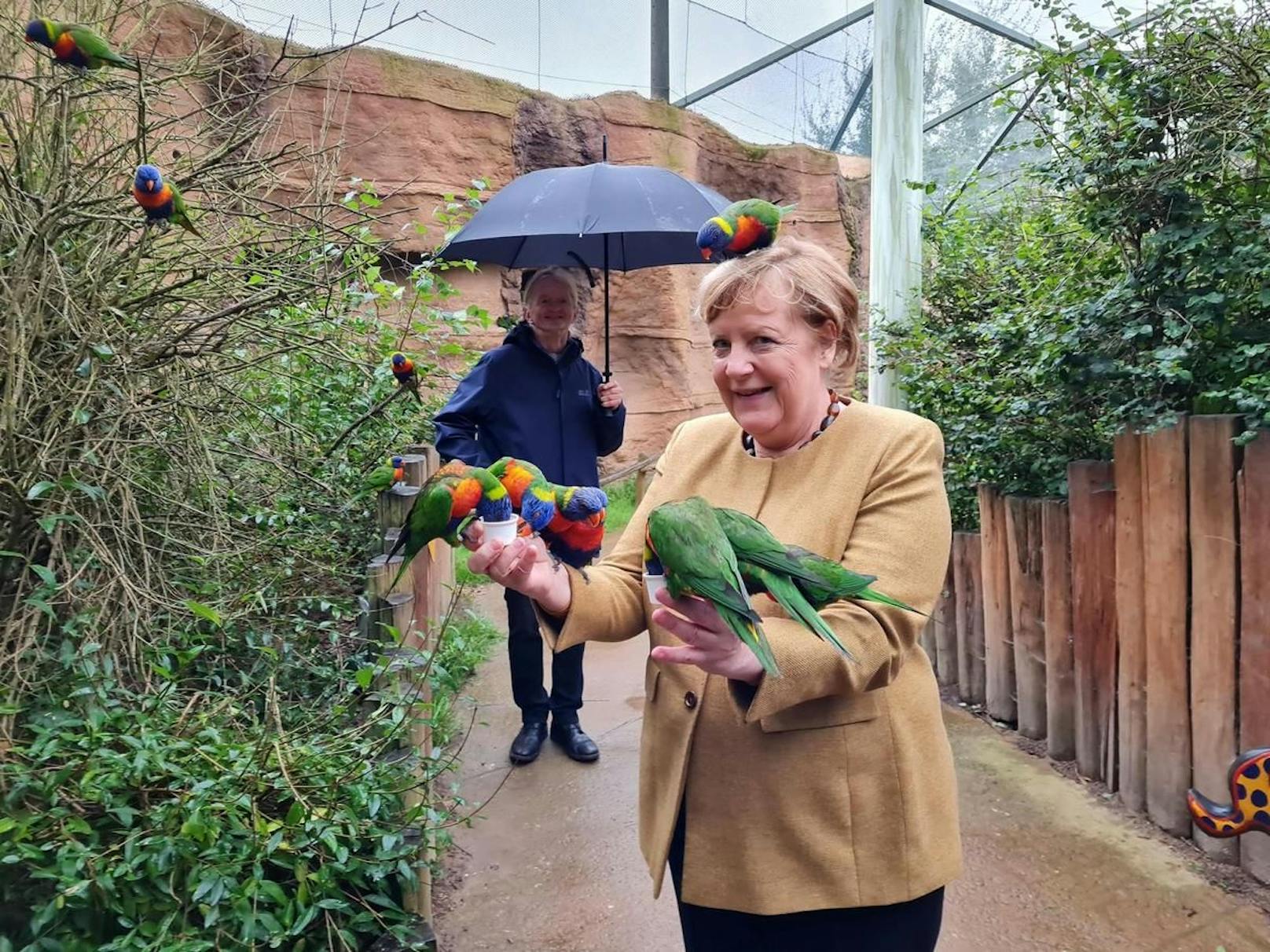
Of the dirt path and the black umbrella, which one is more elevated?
the black umbrella

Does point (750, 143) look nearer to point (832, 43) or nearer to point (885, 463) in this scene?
point (832, 43)

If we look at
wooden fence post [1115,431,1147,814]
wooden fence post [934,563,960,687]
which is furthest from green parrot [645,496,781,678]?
wooden fence post [934,563,960,687]

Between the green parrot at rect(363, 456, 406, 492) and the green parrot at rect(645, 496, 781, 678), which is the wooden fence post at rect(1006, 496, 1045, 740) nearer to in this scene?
the green parrot at rect(363, 456, 406, 492)

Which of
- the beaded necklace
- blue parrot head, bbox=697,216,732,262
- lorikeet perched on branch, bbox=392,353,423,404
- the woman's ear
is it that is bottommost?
the beaded necklace

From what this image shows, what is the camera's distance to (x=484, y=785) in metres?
3.40

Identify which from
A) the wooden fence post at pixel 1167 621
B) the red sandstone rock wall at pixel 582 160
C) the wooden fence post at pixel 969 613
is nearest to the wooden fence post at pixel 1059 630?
the wooden fence post at pixel 1167 621

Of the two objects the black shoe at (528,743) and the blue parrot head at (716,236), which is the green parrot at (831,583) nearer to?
the blue parrot head at (716,236)

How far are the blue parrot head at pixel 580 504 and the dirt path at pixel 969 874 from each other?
1.14 meters

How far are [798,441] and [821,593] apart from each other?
37 cm

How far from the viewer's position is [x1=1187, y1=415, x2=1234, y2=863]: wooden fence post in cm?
258

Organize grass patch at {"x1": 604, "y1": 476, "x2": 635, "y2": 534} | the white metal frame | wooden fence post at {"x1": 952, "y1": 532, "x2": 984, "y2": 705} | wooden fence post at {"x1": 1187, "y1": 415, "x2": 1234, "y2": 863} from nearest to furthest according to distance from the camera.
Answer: wooden fence post at {"x1": 1187, "y1": 415, "x2": 1234, "y2": 863} < wooden fence post at {"x1": 952, "y1": 532, "x2": 984, "y2": 705} < the white metal frame < grass patch at {"x1": 604, "y1": 476, "x2": 635, "y2": 534}

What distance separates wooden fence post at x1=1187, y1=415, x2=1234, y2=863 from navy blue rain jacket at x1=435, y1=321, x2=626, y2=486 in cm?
217

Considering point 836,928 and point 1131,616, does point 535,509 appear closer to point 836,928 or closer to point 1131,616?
point 836,928

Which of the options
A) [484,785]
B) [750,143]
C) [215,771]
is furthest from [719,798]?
[750,143]
